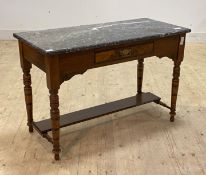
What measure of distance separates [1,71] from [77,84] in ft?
3.09

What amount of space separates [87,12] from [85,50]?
3174 mm

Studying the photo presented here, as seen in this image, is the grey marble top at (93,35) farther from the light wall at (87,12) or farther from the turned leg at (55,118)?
the light wall at (87,12)

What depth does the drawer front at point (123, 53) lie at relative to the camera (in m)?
2.09

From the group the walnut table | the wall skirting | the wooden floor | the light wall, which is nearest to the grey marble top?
the walnut table

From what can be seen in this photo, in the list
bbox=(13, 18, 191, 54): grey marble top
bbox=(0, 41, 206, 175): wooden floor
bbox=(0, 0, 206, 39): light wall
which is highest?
bbox=(13, 18, 191, 54): grey marble top

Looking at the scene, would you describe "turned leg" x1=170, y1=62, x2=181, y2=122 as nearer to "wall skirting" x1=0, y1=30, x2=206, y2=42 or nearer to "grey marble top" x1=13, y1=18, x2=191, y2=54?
"grey marble top" x1=13, y1=18, x2=191, y2=54

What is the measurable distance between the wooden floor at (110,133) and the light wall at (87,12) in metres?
1.50

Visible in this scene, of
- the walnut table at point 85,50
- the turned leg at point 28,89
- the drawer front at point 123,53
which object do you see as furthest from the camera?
the turned leg at point 28,89

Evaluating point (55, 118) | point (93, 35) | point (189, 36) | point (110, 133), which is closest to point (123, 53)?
point (93, 35)

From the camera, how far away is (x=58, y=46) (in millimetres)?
1954

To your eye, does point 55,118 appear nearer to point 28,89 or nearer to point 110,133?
point 28,89

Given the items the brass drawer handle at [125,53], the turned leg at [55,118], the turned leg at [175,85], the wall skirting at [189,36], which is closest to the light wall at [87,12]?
the wall skirting at [189,36]

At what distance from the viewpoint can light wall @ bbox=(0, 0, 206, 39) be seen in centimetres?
497

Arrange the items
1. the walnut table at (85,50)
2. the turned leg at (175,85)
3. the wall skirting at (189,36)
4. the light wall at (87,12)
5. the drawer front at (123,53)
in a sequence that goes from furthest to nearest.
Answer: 1. the wall skirting at (189,36)
2. the light wall at (87,12)
3. the turned leg at (175,85)
4. the drawer front at (123,53)
5. the walnut table at (85,50)
